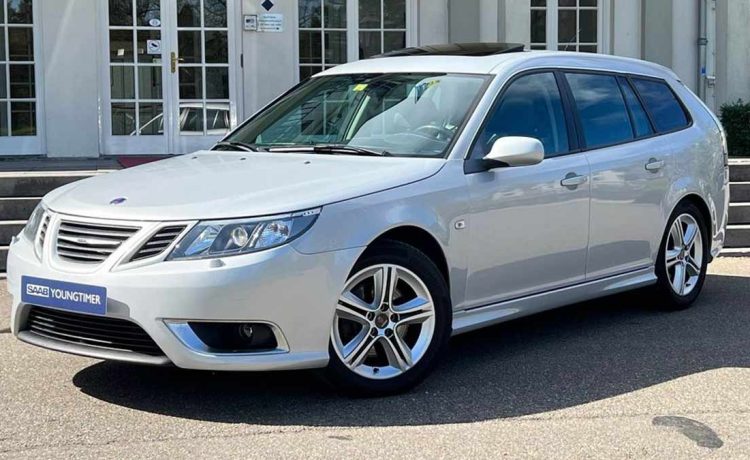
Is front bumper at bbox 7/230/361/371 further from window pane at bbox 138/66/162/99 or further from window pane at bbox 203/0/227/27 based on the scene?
window pane at bbox 203/0/227/27

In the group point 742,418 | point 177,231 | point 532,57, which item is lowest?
point 742,418

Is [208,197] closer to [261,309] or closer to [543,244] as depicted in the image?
[261,309]

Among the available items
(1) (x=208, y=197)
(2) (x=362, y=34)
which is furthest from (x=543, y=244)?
(2) (x=362, y=34)

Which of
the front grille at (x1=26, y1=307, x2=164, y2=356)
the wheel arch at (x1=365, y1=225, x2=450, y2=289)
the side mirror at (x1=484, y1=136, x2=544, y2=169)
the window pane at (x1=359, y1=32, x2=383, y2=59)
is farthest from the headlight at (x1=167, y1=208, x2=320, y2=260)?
the window pane at (x1=359, y1=32, x2=383, y2=59)

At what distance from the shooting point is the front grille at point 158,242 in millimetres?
4512

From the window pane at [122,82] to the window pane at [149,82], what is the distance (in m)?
0.10

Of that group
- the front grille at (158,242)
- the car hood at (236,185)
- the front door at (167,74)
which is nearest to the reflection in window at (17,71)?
the front door at (167,74)

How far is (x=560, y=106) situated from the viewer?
20.3 ft

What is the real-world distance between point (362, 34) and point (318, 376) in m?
9.39

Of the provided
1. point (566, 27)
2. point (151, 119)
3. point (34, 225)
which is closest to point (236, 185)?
point (34, 225)

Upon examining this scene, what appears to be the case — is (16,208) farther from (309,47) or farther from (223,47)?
(309,47)

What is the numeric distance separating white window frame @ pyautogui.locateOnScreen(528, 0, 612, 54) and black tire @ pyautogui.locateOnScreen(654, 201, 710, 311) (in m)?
7.34

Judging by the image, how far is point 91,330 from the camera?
4.69 metres

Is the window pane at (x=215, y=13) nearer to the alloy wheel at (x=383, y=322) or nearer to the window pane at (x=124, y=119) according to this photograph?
the window pane at (x=124, y=119)
